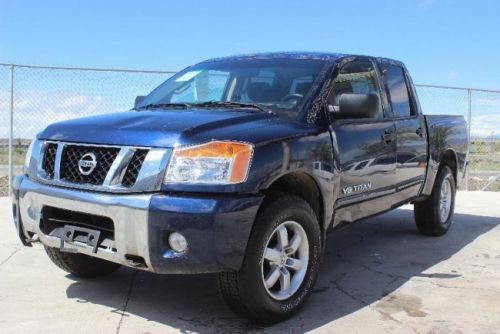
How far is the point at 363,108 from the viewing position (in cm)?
416

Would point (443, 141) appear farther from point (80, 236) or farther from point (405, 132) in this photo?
point (80, 236)

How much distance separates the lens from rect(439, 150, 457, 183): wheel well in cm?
661

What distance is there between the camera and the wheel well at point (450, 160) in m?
6.61

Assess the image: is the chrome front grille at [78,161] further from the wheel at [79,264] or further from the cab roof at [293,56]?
the cab roof at [293,56]

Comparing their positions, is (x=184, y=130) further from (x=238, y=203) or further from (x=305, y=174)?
(x=305, y=174)

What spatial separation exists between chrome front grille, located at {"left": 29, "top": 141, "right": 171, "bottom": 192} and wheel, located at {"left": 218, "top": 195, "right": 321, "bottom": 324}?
719mm

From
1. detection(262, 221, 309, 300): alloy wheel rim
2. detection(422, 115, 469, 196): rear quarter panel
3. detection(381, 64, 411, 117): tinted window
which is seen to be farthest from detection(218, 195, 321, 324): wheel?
detection(422, 115, 469, 196): rear quarter panel

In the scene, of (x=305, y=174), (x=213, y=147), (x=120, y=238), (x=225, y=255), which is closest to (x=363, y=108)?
(x=305, y=174)

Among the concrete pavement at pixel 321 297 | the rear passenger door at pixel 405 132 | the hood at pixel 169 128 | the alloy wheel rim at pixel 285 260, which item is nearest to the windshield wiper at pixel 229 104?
the hood at pixel 169 128

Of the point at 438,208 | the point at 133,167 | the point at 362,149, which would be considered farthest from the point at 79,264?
the point at 438,208

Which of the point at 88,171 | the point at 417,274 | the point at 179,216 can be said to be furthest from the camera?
the point at 417,274

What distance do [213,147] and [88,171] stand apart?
0.82 m

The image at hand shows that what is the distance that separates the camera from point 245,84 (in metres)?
4.68

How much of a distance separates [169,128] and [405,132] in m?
2.82
